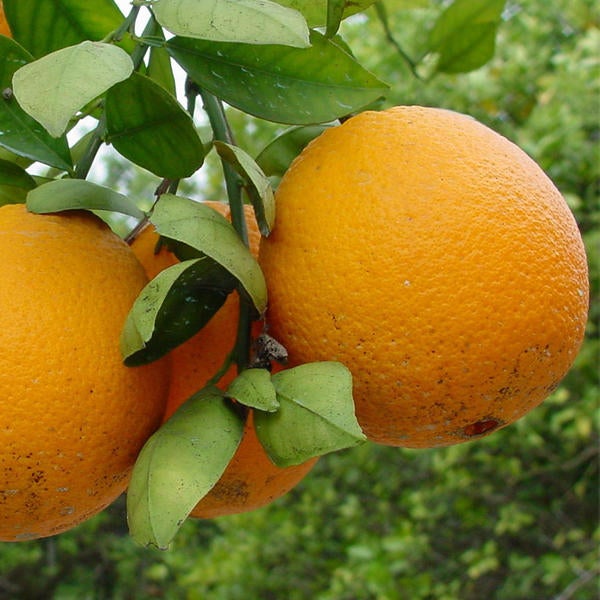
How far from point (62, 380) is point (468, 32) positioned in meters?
0.52

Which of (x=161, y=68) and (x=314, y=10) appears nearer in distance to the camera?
(x=314, y=10)

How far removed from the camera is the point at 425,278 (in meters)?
0.47

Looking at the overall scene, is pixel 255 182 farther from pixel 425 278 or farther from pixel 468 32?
pixel 468 32

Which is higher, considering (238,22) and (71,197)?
(238,22)

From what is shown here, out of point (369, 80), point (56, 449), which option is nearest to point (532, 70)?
point (369, 80)

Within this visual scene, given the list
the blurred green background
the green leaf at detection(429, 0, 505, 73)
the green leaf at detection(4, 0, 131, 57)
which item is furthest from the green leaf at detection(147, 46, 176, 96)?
the blurred green background

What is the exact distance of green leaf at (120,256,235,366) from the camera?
436 millimetres

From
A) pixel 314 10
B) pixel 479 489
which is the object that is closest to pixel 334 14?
pixel 314 10

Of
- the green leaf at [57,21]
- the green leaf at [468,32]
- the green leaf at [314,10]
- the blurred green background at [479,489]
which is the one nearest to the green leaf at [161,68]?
the green leaf at [57,21]

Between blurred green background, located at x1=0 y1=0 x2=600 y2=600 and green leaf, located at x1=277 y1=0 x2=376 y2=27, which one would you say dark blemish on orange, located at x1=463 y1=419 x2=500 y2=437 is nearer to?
green leaf, located at x1=277 y1=0 x2=376 y2=27

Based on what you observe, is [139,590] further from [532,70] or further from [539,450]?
[532,70]

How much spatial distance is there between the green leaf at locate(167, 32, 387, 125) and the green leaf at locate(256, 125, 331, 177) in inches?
3.1

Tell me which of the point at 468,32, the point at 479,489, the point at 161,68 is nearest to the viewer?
the point at 161,68

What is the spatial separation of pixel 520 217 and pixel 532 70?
2250 mm
